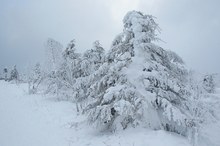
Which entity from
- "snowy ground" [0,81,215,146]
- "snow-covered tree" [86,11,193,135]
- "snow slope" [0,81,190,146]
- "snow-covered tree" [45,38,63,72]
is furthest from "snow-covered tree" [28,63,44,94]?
"snow-covered tree" [86,11,193,135]

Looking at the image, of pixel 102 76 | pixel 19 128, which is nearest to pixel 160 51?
pixel 102 76

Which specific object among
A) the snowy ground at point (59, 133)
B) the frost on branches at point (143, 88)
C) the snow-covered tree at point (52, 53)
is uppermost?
the snow-covered tree at point (52, 53)

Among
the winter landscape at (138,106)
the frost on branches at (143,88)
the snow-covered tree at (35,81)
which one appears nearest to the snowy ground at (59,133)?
the winter landscape at (138,106)

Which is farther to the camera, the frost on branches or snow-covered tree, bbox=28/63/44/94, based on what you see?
snow-covered tree, bbox=28/63/44/94

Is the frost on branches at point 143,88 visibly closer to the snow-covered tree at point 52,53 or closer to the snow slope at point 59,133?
the snow slope at point 59,133

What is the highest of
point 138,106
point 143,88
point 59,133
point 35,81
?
point 35,81

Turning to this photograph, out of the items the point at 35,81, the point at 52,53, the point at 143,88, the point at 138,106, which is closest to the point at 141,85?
the point at 143,88

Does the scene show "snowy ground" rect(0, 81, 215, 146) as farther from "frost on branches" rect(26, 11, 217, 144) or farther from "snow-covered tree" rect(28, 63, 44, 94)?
"snow-covered tree" rect(28, 63, 44, 94)

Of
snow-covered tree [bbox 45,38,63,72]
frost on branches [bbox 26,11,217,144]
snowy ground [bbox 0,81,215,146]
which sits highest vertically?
snow-covered tree [bbox 45,38,63,72]

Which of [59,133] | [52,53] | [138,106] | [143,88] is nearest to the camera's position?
[138,106]

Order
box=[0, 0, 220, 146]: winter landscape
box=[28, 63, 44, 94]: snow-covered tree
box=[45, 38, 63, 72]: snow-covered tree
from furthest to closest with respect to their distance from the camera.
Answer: box=[45, 38, 63, 72]: snow-covered tree, box=[28, 63, 44, 94]: snow-covered tree, box=[0, 0, 220, 146]: winter landscape

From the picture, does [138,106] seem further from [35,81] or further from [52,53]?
[52,53]

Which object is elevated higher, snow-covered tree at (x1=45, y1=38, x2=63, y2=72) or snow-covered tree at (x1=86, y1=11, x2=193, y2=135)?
snow-covered tree at (x1=45, y1=38, x2=63, y2=72)

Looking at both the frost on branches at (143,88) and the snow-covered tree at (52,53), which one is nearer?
the frost on branches at (143,88)
